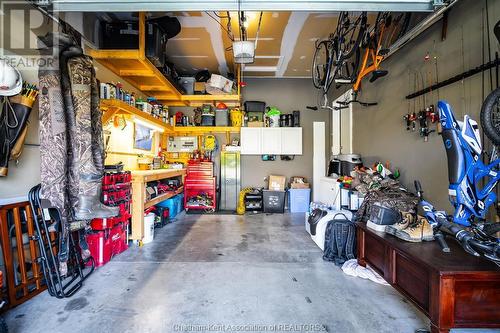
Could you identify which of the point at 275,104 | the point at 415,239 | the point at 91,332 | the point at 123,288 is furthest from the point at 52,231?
the point at 275,104

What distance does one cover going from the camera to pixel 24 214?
6.72 ft

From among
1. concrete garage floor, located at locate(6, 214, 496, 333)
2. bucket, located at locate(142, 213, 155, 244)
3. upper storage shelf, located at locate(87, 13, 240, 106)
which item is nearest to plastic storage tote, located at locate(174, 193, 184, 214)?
bucket, located at locate(142, 213, 155, 244)

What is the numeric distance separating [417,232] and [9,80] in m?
3.53

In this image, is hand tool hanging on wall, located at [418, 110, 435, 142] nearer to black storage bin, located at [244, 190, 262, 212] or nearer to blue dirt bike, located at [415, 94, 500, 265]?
blue dirt bike, located at [415, 94, 500, 265]

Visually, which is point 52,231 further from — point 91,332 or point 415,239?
point 415,239

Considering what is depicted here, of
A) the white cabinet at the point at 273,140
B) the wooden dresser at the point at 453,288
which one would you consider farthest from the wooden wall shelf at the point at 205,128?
the wooden dresser at the point at 453,288

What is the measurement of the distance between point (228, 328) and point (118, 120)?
11.0 feet

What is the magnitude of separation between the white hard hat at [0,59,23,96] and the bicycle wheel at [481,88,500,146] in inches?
141

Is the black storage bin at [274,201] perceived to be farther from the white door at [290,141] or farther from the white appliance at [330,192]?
the white door at [290,141]

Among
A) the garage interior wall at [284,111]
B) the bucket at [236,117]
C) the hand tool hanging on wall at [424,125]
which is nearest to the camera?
the hand tool hanging on wall at [424,125]

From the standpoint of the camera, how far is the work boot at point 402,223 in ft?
6.63

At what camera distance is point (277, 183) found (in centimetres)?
571

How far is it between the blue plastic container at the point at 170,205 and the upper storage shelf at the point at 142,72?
224cm

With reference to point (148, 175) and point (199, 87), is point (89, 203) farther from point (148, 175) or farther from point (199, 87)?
point (199, 87)
